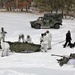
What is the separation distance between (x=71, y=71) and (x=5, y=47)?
4.68 metres

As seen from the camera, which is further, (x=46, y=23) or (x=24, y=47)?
(x=46, y=23)

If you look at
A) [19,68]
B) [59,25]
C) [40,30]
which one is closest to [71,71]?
[19,68]

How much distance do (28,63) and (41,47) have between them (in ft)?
10.9

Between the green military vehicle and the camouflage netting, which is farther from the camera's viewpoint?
the green military vehicle

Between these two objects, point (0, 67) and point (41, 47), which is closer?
point (0, 67)

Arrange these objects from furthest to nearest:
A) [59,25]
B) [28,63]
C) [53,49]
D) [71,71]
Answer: [59,25], [53,49], [28,63], [71,71]

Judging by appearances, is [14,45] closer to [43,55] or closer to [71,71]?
[43,55]

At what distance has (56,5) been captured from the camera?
1775 inches

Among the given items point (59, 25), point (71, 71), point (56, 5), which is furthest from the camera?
point (56, 5)

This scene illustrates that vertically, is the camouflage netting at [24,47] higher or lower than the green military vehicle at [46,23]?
higher

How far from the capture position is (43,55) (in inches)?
657

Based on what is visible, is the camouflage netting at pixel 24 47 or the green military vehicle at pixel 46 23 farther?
the green military vehicle at pixel 46 23

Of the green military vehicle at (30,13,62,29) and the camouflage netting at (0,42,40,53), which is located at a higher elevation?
the camouflage netting at (0,42,40,53)

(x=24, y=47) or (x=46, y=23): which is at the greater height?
(x=24, y=47)
